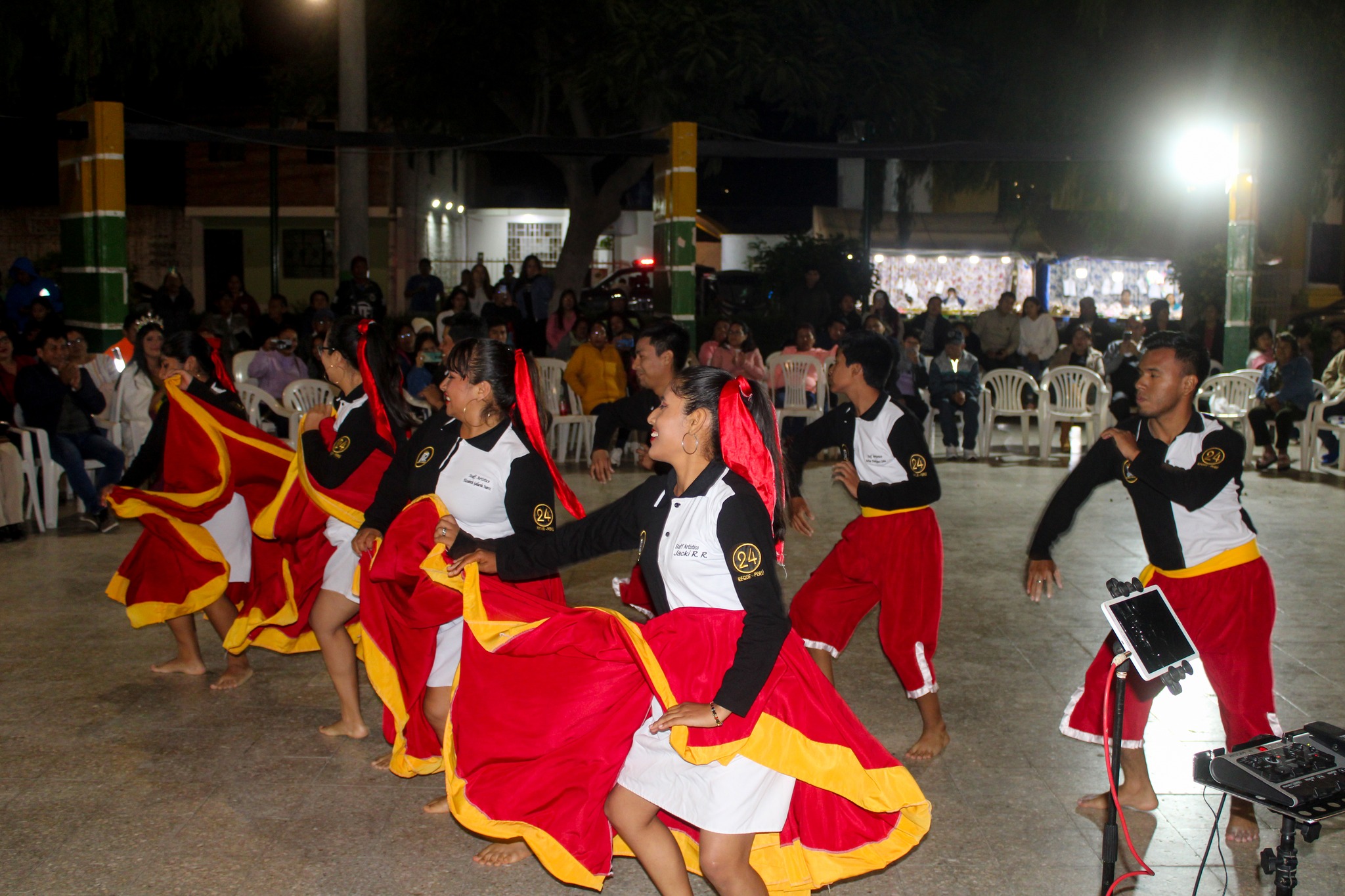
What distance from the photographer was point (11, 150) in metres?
25.3

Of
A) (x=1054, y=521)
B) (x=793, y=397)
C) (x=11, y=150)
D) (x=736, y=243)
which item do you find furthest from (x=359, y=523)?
(x=736, y=243)

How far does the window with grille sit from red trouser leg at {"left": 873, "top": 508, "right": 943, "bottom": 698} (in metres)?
30.8

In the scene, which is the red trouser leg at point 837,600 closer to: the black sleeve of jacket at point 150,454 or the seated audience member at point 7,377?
the black sleeve of jacket at point 150,454

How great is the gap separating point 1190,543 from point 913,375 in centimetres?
878

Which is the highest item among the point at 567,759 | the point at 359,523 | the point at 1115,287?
the point at 1115,287

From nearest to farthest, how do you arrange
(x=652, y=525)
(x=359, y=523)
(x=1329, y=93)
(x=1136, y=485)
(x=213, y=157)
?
(x=652, y=525) < (x=1136, y=485) < (x=359, y=523) < (x=1329, y=93) < (x=213, y=157)

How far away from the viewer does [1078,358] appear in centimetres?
1349

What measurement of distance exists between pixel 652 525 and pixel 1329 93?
1531cm

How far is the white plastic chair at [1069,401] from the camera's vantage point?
489 inches

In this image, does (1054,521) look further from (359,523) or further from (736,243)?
(736,243)

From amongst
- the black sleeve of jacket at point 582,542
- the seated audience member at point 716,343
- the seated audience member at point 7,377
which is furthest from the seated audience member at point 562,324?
the black sleeve of jacket at point 582,542

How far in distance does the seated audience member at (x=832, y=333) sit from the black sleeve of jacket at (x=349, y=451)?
8.56 metres

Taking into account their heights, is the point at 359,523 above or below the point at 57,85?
below

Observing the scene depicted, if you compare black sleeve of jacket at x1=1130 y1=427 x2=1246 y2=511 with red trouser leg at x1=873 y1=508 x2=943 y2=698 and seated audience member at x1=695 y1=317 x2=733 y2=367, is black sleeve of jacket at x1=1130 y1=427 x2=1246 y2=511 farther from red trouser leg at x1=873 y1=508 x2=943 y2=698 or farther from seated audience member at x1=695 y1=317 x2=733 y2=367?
seated audience member at x1=695 y1=317 x2=733 y2=367
